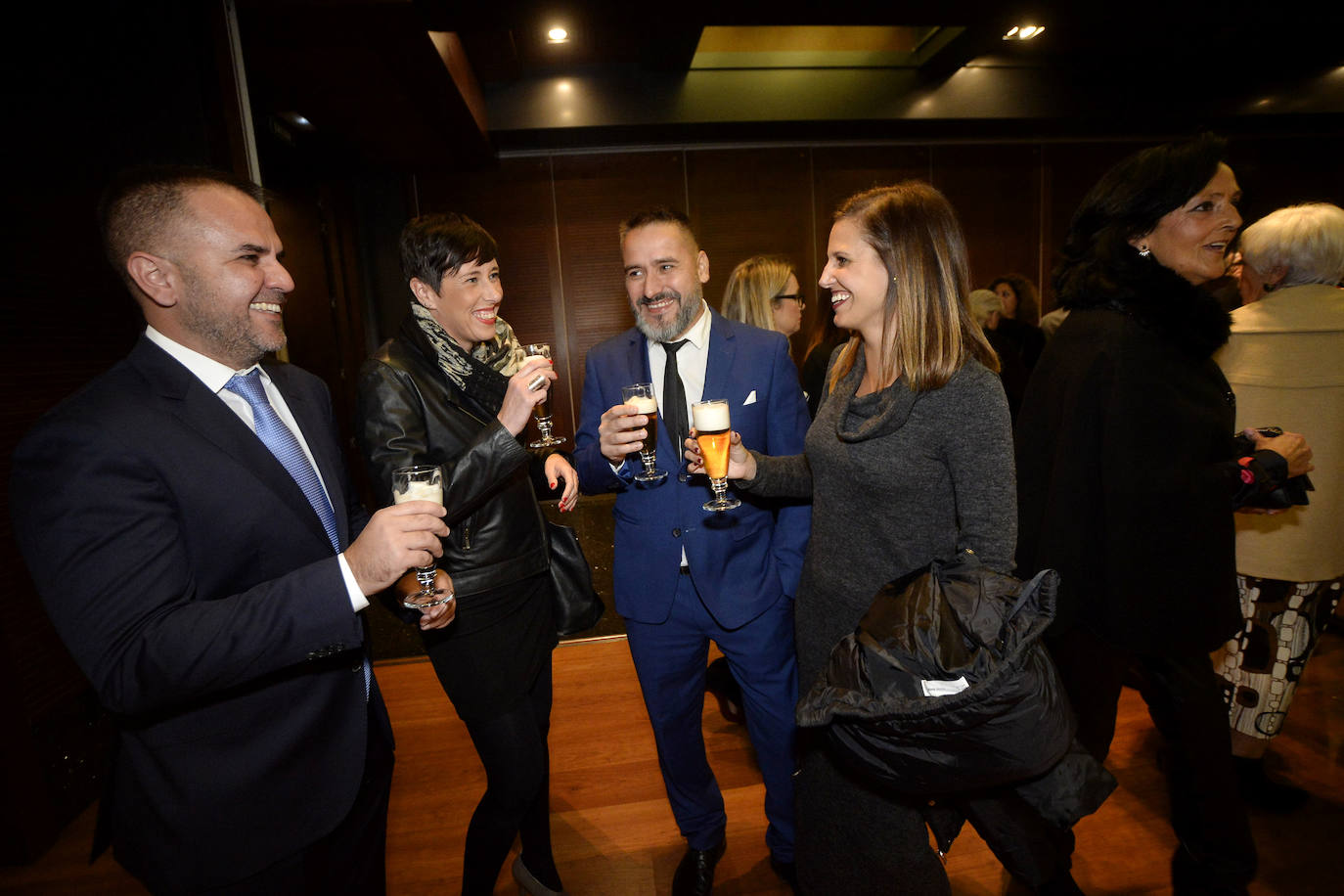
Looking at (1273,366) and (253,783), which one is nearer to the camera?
(253,783)

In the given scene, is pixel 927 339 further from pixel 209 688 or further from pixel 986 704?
pixel 209 688

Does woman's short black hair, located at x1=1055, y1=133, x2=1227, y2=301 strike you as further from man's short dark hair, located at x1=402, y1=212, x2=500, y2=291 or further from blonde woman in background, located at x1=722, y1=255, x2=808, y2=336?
man's short dark hair, located at x1=402, y1=212, x2=500, y2=291

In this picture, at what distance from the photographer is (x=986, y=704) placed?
3.36 feet

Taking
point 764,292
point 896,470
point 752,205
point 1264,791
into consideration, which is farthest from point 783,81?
point 1264,791

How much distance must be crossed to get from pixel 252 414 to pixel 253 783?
0.73 meters

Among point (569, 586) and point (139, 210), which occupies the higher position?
point (139, 210)

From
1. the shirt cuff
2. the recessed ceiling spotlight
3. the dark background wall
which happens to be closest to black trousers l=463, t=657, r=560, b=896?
the shirt cuff

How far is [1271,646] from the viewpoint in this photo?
7.01 feet

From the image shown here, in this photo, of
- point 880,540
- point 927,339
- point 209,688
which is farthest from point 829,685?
point 209,688

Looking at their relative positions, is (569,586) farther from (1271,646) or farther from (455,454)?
(1271,646)

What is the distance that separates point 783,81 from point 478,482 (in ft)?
18.2

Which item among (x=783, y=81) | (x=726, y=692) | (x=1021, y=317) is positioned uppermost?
(x=783, y=81)

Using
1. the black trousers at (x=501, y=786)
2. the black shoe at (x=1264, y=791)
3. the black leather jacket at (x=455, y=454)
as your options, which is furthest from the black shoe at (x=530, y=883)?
the black shoe at (x=1264, y=791)

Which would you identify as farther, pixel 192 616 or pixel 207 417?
pixel 207 417
